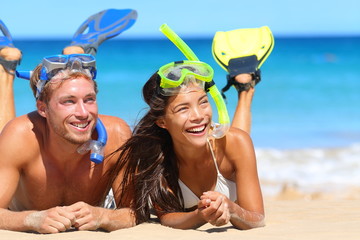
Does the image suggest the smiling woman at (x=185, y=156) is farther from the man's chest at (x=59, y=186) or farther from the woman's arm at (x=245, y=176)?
the man's chest at (x=59, y=186)

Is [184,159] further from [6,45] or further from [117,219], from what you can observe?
[6,45]

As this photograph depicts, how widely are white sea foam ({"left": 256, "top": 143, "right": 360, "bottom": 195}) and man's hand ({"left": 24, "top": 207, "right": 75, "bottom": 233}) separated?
3.90m

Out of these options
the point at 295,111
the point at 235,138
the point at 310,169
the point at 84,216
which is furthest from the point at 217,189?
the point at 295,111

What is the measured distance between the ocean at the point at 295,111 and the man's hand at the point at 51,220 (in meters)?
0.97

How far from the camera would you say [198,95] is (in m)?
4.70

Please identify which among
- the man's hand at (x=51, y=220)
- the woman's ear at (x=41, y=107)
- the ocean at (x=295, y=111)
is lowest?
the man's hand at (x=51, y=220)

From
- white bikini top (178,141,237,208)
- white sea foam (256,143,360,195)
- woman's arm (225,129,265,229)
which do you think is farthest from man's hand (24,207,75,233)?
white sea foam (256,143,360,195)

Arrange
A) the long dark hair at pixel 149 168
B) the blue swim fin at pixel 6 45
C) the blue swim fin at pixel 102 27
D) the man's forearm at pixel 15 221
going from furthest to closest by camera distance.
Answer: the blue swim fin at pixel 102 27 < the blue swim fin at pixel 6 45 < the long dark hair at pixel 149 168 < the man's forearm at pixel 15 221

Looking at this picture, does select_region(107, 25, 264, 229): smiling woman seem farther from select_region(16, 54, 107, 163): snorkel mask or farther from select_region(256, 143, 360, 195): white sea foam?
select_region(256, 143, 360, 195): white sea foam

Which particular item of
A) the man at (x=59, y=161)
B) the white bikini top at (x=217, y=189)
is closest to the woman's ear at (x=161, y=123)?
the man at (x=59, y=161)

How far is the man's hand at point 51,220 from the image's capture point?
4.42 metres

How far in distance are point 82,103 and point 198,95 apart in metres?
0.75

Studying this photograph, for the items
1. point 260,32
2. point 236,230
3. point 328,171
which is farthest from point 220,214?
point 328,171

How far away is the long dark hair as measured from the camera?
16.2 ft
